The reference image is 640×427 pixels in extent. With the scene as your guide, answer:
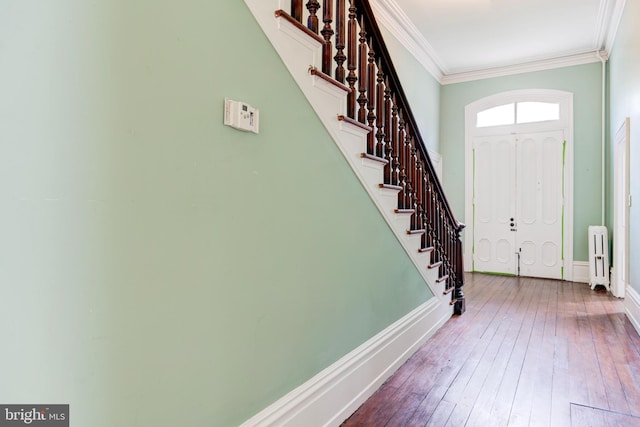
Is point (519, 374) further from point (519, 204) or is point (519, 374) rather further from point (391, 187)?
point (519, 204)

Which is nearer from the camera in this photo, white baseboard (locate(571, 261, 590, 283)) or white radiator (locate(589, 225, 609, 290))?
white radiator (locate(589, 225, 609, 290))

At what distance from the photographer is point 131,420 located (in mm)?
1014

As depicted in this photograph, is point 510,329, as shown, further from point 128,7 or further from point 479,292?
point 128,7

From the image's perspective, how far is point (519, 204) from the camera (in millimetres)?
6035

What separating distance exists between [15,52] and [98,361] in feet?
2.36

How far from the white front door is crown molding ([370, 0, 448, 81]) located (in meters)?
1.46

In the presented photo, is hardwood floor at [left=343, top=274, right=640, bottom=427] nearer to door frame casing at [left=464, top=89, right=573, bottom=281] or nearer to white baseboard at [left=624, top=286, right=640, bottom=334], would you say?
white baseboard at [left=624, top=286, right=640, bottom=334]

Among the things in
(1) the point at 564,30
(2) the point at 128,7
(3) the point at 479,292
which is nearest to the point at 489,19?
(1) the point at 564,30

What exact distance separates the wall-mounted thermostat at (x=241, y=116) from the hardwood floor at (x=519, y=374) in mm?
1482

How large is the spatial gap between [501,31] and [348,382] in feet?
16.1

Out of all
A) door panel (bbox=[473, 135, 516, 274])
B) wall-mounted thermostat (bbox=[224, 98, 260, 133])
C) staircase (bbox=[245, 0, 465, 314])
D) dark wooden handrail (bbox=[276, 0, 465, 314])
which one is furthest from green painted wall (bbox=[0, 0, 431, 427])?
door panel (bbox=[473, 135, 516, 274])

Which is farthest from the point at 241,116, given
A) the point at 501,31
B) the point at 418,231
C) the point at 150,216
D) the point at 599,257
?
the point at 599,257

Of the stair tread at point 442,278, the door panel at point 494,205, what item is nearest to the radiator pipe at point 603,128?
the door panel at point 494,205

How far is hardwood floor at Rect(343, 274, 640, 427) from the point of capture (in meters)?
1.95
